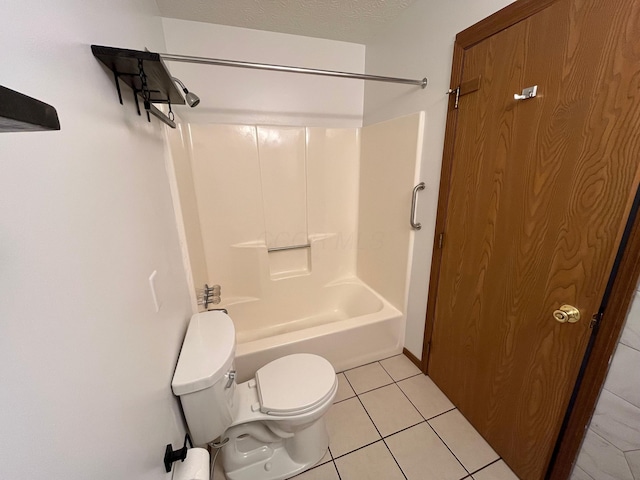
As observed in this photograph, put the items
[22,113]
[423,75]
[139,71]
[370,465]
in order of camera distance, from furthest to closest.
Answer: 1. [423,75]
2. [370,465]
3. [139,71]
4. [22,113]

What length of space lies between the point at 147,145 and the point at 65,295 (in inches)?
30.0

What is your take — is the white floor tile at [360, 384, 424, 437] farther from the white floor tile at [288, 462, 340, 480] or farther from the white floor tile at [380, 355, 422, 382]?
the white floor tile at [288, 462, 340, 480]

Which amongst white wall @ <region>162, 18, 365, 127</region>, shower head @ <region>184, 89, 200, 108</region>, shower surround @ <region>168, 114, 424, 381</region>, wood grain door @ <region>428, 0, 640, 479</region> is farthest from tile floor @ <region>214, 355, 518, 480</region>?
white wall @ <region>162, 18, 365, 127</region>

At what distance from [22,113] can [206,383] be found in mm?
949

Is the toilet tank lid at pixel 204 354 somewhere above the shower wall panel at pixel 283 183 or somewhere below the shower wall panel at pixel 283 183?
below

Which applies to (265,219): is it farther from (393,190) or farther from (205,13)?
(205,13)

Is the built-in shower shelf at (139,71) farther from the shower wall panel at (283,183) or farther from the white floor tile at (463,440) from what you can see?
the white floor tile at (463,440)

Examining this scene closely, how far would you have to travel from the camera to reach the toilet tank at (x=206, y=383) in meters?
0.91

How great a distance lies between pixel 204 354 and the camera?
1016 mm

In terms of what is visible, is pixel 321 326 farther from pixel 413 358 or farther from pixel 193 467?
pixel 193 467

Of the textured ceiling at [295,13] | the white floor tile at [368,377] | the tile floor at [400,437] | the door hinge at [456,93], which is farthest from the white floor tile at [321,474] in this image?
the textured ceiling at [295,13]

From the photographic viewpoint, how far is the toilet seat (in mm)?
1135

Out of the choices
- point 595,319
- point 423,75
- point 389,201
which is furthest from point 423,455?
point 423,75

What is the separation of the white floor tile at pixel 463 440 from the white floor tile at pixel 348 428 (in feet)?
1.24
